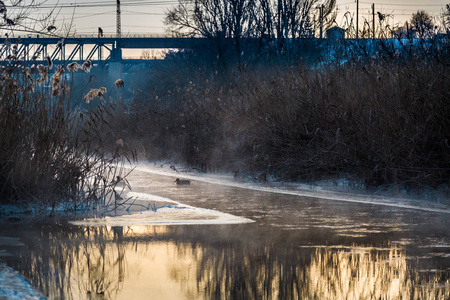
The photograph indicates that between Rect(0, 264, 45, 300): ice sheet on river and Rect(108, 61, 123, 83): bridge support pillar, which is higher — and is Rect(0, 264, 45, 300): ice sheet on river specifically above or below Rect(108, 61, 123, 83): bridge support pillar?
below

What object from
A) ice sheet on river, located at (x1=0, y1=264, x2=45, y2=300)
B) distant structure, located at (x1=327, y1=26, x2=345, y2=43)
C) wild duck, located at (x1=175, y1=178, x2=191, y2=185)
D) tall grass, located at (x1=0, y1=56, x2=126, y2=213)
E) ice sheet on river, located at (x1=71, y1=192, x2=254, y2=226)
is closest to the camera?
ice sheet on river, located at (x1=0, y1=264, x2=45, y2=300)

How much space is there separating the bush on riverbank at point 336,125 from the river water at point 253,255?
1164 millimetres

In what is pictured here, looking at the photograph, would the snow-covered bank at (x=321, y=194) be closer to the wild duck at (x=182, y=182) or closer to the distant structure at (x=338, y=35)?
the wild duck at (x=182, y=182)

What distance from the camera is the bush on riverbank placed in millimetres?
8844

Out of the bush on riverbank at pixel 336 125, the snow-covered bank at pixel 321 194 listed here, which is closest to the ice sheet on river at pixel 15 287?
the snow-covered bank at pixel 321 194

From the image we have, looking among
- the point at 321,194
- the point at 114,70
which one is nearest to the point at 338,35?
the point at 321,194

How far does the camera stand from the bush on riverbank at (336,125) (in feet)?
29.0

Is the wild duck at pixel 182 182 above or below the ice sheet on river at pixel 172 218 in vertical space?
above

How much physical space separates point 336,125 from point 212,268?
18.8ft

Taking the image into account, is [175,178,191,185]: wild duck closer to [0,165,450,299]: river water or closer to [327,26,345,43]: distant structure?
[0,165,450,299]: river water

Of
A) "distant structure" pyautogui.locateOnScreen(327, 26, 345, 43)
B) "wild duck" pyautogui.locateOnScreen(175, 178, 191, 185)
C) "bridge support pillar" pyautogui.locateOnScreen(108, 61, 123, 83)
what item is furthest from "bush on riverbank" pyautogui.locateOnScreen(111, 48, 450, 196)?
"bridge support pillar" pyautogui.locateOnScreen(108, 61, 123, 83)

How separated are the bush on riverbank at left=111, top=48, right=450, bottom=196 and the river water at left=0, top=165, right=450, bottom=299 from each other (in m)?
1.16

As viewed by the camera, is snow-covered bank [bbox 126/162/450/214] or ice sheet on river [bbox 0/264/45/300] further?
snow-covered bank [bbox 126/162/450/214]

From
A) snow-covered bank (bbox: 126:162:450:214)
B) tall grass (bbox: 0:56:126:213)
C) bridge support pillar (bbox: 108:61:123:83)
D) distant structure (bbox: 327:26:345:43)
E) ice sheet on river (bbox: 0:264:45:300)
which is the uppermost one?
bridge support pillar (bbox: 108:61:123:83)
